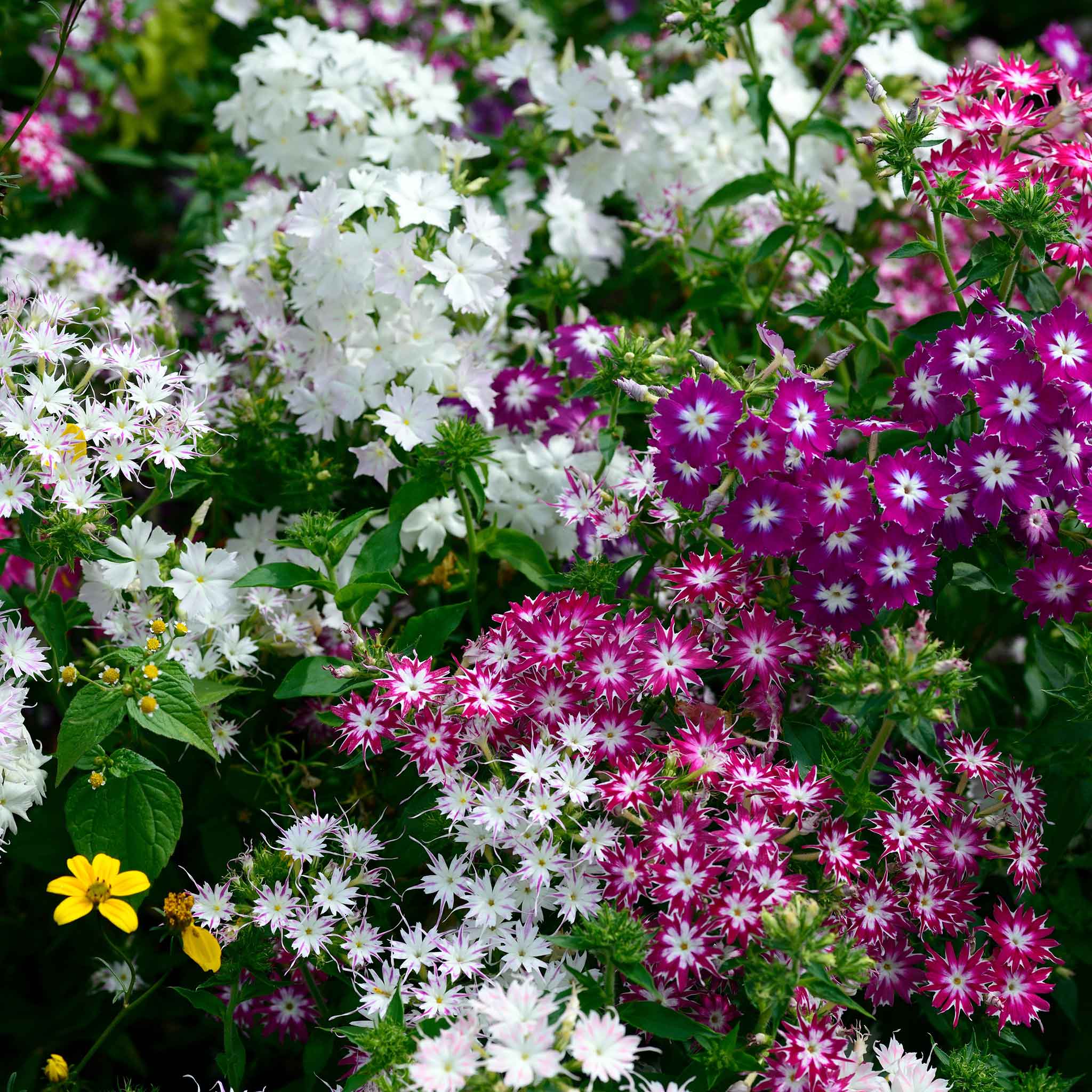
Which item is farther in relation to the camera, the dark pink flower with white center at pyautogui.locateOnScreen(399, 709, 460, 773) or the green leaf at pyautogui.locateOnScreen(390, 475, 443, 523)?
the green leaf at pyautogui.locateOnScreen(390, 475, 443, 523)

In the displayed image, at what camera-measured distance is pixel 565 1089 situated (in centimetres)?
119

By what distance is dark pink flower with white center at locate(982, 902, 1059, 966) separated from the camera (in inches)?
61.7

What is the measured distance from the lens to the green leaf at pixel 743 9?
2080 millimetres

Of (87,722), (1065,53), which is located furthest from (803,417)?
(1065,53)

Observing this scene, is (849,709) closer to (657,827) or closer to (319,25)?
(657,827)

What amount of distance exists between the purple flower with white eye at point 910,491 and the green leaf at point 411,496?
→ 67 cm

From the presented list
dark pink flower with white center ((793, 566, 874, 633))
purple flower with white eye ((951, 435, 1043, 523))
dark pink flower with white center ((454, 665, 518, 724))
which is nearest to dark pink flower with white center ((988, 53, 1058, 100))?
purple flower with white eye ((951, 435, 1043, 523))

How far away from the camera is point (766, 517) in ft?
5.07

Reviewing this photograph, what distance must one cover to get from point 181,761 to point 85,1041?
0.48 metres

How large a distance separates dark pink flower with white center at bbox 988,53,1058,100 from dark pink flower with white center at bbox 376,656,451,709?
4.22 feet

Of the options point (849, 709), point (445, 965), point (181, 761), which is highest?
point (849, 709)

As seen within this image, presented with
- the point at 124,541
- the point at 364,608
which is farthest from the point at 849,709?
the point at 124,541

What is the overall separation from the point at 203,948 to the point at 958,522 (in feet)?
3.83

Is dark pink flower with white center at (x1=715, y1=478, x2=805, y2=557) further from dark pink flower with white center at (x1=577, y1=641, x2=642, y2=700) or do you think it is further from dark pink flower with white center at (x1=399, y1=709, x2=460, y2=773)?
dark pink flower with white center at (x1=399, y1=709, x2=460, y2=773)
